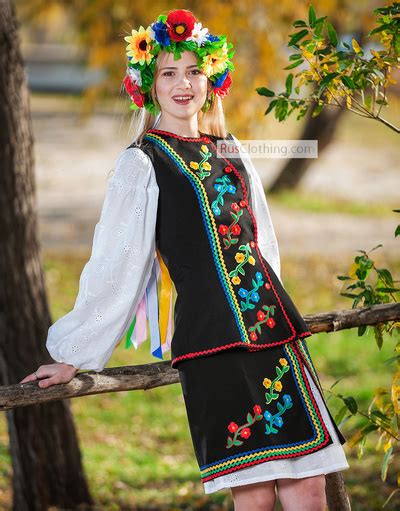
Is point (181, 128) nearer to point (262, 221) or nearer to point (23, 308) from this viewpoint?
point (262, 221)

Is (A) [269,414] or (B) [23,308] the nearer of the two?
(A) [269,414]

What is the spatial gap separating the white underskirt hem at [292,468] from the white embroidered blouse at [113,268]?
0.47m

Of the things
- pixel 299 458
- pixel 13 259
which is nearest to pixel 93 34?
pixel 13 259

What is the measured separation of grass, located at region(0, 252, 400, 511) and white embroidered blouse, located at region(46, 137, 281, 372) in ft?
7.71

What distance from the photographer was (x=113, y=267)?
2.61 m

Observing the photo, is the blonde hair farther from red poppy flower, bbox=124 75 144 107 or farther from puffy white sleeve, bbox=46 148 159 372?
puffy white sleeve, bbox=46 148 159 372

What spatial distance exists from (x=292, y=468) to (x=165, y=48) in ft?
3.97

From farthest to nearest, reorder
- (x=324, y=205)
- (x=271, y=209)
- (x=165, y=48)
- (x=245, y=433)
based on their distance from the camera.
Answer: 1. (x=324, y=205)
2. (x=271, y=209)
3. (x=165, y=48)
4. (x=245, y=433)

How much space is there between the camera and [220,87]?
2.84 metres

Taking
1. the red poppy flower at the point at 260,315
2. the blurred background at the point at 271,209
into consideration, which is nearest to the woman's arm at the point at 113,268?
the blurred background at the point at 271,209

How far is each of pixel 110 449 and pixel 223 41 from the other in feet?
13.0

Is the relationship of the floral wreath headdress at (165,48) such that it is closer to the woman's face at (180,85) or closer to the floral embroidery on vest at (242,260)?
the woman's face at (180,85)

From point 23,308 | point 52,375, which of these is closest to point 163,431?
point 23,308

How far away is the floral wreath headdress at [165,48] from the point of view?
8.89 feet
